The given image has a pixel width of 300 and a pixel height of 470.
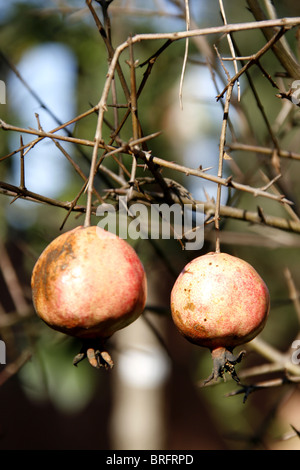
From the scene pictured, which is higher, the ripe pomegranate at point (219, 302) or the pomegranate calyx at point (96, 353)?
the ripe pomegranate at point (219, 302)

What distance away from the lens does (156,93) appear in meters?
3.40

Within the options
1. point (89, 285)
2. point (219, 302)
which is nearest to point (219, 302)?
point (219, 302)

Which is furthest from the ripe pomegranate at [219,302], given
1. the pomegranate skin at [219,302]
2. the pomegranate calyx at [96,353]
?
the pomegranate calyx at [96,353]

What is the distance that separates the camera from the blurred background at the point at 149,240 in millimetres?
1999

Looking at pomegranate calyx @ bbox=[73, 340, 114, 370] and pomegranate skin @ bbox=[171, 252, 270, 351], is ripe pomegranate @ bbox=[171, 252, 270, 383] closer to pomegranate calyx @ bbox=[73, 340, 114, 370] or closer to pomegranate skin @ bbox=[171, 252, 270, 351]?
pomegranate skin @ bbox=[171, 252, 270, 351]

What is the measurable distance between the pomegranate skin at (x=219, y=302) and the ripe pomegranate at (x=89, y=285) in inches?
3.5

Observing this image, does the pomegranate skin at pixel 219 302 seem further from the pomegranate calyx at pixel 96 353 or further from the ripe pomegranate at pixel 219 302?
the pomegranate calyx at pixel 96 353

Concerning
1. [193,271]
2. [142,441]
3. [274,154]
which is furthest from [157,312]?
[142,441]

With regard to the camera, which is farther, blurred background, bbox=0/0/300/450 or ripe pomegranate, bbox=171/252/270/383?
blurred background, bbox=0/0/300/450

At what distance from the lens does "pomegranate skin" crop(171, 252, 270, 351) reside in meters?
0.96

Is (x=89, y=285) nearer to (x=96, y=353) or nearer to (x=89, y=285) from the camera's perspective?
(x=89, y=285)

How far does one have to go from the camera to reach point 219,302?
0.96 meters

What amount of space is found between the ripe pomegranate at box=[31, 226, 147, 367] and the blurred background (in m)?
0.08

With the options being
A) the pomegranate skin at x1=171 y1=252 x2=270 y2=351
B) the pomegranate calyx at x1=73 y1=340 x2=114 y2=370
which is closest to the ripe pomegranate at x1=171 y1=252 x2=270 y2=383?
the pomegranate skin at x1=171 y1=252 x2=270 y2=351
